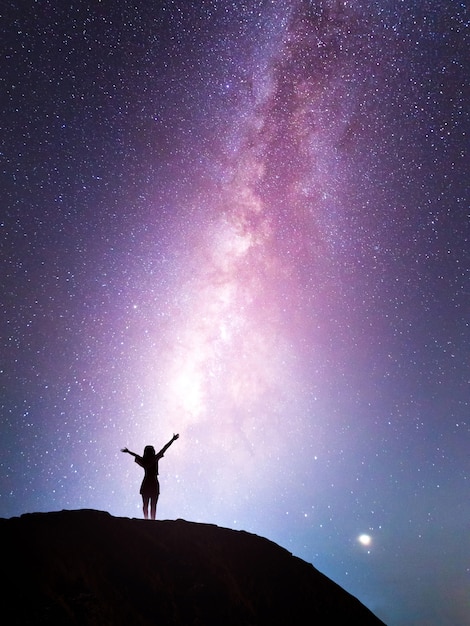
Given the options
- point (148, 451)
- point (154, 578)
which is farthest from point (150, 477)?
point (154, 578)

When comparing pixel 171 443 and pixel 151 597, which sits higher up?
pixel 171 443

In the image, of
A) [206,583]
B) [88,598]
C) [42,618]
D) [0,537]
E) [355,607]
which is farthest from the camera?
[355,607]

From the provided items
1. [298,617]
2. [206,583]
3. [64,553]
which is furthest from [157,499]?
[298,617]

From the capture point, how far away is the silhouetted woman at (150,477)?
11.5m

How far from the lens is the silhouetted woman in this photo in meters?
11.5

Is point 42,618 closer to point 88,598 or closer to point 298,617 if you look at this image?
point 88,598

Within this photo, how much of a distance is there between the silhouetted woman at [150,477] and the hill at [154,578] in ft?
2.89

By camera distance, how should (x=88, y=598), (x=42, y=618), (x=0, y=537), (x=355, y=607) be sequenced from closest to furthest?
(x=42, y=618) < (x=88, y=598) < (x=0, y=537) < (x=355, y=607)

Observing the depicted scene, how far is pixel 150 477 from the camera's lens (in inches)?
452

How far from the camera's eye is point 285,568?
11.0m

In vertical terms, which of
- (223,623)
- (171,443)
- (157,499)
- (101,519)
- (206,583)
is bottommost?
(223,623)

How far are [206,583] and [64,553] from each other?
9.90 feet

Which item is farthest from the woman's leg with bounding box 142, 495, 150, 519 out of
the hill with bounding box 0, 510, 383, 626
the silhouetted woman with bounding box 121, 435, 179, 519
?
the hill with bounding box 0, 510, 383, 626

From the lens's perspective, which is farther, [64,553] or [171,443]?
[171,443]
